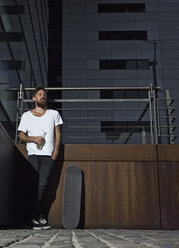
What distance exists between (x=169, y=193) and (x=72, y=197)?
1.42 m

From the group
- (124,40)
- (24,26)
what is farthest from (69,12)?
(24,26)

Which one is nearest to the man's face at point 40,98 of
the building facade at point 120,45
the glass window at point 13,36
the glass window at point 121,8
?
the glass window at point 13,36

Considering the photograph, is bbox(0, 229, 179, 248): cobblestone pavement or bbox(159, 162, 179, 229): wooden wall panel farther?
Answer: bbox(159, 162, 179, 229): wooden wall panel

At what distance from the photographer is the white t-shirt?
16.0 feet

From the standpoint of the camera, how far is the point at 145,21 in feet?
91.6

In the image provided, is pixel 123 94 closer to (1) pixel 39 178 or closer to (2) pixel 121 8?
(2) pixel 121 8

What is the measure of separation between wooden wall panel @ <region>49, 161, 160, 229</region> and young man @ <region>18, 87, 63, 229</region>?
49 cm

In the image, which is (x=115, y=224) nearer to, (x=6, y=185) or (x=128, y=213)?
(x=128, y=213)

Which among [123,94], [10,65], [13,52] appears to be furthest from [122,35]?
[10,65]

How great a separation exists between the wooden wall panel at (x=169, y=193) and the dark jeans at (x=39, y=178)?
66.3 inches

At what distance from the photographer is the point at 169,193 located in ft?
17.3

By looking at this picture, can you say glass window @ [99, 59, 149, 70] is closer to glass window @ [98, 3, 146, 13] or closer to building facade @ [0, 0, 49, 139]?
glass window @ [98, 3, 146, 13]

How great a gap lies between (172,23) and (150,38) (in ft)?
6.99

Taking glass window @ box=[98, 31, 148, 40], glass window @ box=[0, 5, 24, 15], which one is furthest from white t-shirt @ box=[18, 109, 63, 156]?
glass window @ box=[98, 31, 148, 40]
